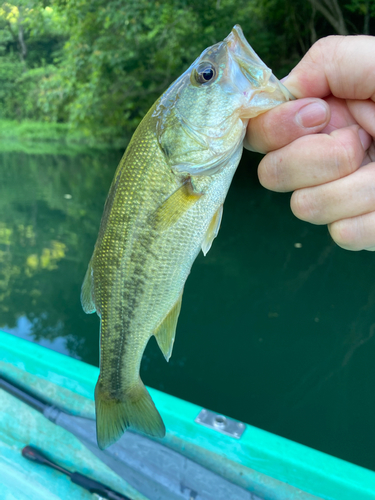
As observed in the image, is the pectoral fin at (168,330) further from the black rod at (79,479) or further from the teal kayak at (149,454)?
the black rod at (79,479)

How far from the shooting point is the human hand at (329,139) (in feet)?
4.18

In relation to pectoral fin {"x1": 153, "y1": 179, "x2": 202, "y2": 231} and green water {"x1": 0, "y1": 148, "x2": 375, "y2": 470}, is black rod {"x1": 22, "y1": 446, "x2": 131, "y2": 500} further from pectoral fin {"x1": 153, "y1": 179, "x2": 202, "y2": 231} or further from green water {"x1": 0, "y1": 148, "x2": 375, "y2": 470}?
pectoral fin {"x1": 153, "y1": 179, "x2": 202, "y2": 231}

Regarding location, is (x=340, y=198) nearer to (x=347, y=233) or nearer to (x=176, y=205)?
(x=347, y=233)

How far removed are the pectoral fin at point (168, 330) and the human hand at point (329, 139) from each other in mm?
630

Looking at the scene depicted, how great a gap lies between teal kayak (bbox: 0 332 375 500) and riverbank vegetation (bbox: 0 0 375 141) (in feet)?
27.1

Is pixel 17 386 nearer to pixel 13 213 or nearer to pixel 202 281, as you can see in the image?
pixel 202 281

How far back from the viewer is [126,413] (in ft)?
5.24

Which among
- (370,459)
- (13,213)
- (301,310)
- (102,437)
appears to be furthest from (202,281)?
(13,213)

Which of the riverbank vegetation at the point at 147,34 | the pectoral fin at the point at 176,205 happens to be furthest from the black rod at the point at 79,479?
the riverbank vegetation at the point at 147,34

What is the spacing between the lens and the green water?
3375 millimetres

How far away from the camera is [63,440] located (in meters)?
2.40

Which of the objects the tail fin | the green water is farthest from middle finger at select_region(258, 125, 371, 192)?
the green water

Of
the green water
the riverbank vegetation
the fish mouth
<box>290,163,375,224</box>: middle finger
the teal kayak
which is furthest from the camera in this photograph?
the riverbank vegetation

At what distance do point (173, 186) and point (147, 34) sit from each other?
1037 cm
